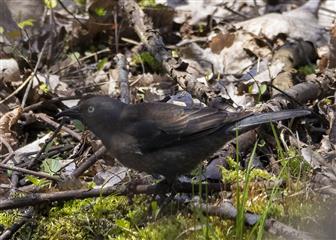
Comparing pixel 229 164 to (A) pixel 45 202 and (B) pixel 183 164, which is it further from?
(A) pixel 45 202

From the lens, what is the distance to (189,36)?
26.9 feet

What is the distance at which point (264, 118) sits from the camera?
4.81 meters

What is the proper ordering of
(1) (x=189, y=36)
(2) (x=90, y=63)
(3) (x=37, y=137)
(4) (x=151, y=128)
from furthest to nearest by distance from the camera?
(1) (x=189, y=36)
(2) (x=90, y=63)
(3) (x=37, y=137)
(4) (x=151, y=128)

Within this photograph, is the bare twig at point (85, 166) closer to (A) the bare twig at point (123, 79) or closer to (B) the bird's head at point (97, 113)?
(B) the bird's head at point (97, 113)

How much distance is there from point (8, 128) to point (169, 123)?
6.44 feet

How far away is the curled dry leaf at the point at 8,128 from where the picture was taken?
6129mm

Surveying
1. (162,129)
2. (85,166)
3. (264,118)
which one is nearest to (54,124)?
(85,166)

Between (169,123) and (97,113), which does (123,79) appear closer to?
(97,113)

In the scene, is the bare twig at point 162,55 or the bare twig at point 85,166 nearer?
the bare twig at point 85,166

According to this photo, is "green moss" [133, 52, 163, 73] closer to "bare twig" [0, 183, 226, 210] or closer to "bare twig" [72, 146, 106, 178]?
"bare twig" [72, 146, 106, 178]

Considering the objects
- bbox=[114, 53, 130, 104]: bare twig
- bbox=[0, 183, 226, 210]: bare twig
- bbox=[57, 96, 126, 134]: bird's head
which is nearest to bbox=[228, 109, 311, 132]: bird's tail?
bbox=[0, 183, 226, 210]: bare twig

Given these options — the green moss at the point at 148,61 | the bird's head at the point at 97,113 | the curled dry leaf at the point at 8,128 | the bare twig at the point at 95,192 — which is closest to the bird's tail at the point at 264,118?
the bare twig at the point at 95,192

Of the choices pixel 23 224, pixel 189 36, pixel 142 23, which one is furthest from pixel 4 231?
pixel 189 36

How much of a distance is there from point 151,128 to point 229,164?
685 mm
